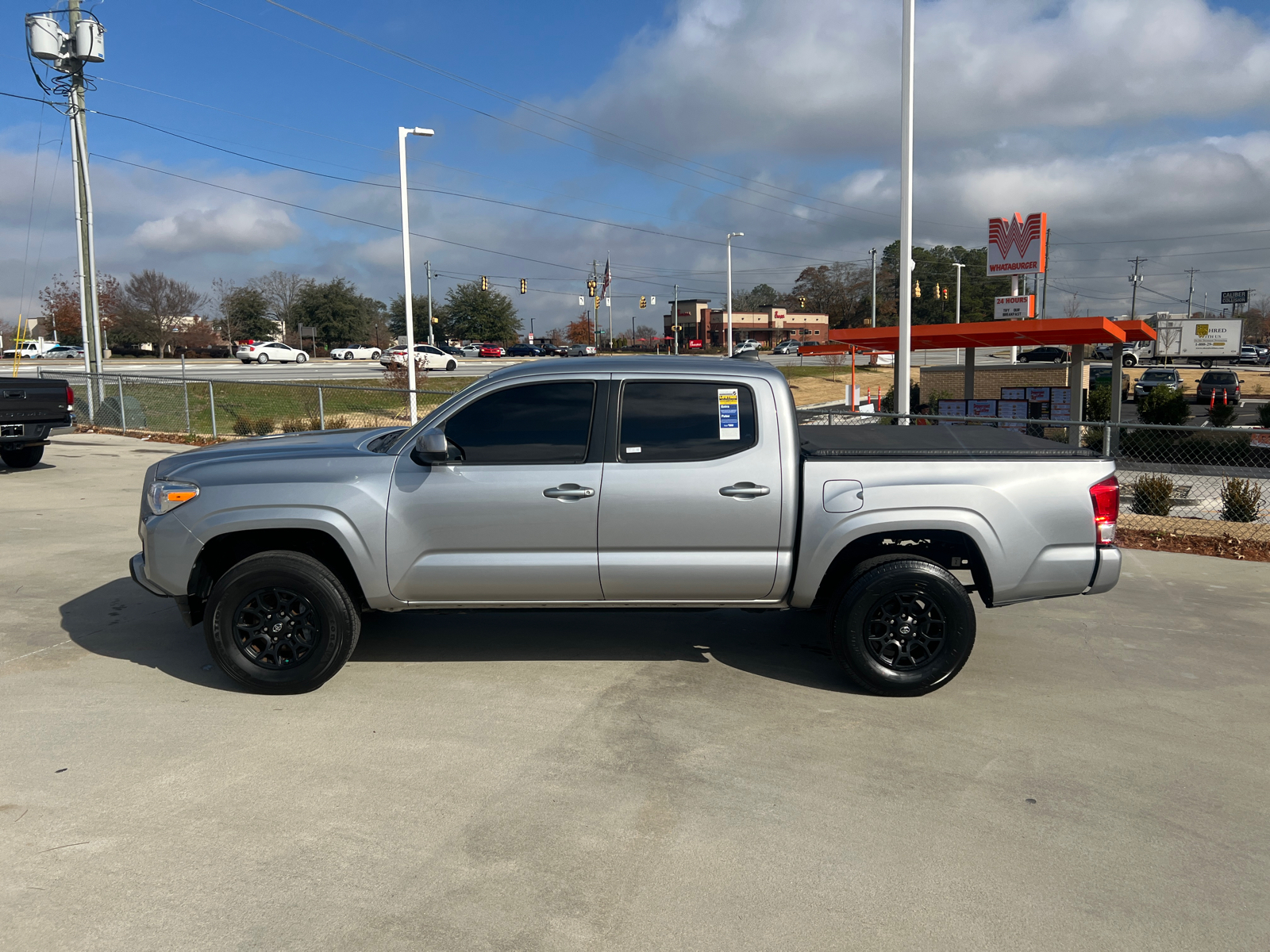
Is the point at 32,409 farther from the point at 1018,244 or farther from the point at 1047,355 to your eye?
the point at 1047,355

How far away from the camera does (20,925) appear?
10.6 feet

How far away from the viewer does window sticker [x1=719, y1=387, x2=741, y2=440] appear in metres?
5.39

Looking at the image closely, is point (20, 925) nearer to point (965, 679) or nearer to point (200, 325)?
point (965, 679)

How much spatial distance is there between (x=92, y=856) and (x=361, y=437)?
9.87 feet

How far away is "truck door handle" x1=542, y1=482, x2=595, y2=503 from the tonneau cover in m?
1.28

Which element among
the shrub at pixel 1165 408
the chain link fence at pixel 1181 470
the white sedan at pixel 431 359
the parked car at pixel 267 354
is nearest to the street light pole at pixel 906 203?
the chain link fence at pixel 1181 470

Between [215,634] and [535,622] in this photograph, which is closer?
[215,634]

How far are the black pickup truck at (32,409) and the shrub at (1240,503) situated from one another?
1556cm

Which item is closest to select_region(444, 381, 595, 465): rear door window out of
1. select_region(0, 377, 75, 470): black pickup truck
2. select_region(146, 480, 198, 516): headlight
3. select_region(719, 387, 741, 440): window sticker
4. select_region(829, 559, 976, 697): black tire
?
select_region(719, 387, 741, 440): window sticker

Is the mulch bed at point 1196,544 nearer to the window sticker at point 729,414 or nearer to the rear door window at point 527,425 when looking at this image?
the window sticker at point 729,414

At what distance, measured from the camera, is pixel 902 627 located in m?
5.39

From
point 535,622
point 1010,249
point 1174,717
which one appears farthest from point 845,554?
point 1010,249

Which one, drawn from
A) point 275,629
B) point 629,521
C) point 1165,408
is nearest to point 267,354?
point 1165,408

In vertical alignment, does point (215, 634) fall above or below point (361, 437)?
below
